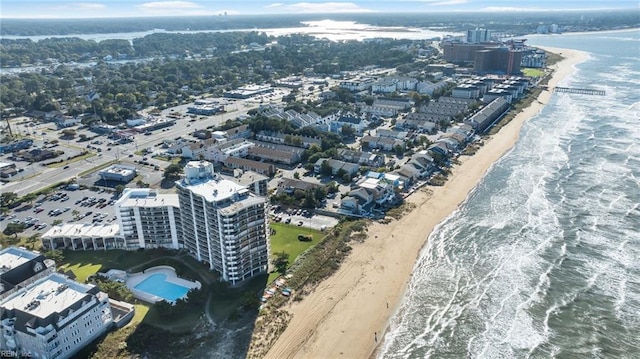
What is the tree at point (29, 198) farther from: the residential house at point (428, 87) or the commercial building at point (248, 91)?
the residential house at point (428, 87)

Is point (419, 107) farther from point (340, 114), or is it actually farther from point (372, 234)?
point (372, 234)

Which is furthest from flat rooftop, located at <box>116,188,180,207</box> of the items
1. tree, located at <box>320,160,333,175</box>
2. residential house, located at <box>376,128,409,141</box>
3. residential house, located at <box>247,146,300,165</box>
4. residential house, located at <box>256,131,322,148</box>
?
residential house, located at <box>376,128,409,141</box>

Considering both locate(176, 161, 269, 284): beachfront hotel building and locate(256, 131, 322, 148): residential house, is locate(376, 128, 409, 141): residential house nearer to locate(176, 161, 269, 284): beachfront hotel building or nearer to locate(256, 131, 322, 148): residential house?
locate(256, 131, 322, 148): residential house

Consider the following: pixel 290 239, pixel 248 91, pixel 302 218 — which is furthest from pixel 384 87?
pixel 290 239

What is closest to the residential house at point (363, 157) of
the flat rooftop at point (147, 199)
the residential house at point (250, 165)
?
the residential house at point (250, 165)

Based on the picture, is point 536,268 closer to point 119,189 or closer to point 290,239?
point 290,239

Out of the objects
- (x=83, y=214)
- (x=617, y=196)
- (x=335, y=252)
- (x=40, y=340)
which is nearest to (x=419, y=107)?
(x=617, y=196)
